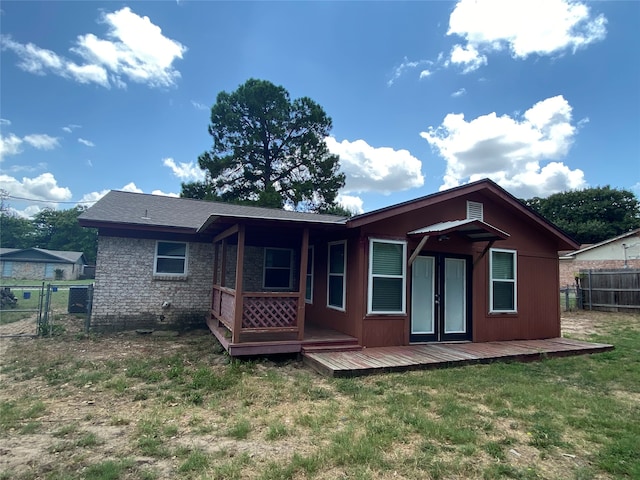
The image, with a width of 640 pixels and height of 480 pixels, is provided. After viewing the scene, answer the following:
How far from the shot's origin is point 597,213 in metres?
38.0

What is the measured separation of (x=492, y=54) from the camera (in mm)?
14516

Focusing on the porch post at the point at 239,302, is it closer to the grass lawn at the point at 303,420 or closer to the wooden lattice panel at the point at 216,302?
the grass lawn at the point at 303,420

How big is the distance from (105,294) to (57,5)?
8.26m

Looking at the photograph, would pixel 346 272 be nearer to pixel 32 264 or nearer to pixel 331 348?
pixel 331 348

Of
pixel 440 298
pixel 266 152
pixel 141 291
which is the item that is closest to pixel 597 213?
pixel 266 152

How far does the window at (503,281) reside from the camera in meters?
8.39

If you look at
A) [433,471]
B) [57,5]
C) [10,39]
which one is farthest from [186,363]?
[10,39]

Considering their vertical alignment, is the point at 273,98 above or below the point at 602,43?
above

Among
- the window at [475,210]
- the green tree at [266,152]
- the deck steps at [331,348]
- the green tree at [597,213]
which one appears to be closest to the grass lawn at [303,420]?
the deck steps at [331,348]

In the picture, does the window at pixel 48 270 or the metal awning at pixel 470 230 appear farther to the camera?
the window at pixel 48 270

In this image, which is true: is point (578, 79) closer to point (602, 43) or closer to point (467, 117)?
point (602, 43)

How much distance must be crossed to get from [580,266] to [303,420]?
27486mm

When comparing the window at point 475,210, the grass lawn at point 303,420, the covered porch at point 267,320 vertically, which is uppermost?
the window at point 475,210

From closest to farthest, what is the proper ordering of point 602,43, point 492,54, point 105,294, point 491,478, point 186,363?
point 491,478 < point 186,363 < point 105,294 < point 602,43 < point 492,54
